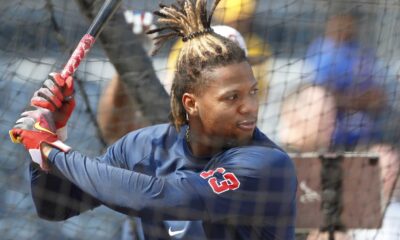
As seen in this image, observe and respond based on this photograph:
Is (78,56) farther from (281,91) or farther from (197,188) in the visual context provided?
(281,91)

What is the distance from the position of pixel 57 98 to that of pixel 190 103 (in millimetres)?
361

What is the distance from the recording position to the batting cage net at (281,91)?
12.0 feet

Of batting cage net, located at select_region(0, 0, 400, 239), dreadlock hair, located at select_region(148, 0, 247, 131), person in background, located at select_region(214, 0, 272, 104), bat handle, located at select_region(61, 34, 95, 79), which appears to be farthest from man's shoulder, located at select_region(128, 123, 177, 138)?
person in background, located at select_region(214, 0, 272, 104)

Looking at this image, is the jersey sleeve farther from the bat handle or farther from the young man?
the bat handle

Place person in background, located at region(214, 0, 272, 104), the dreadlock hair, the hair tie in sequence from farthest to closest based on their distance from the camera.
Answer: person in background, located at region(214, 0, 272, 104) < the hair tie < the dreadlock hair

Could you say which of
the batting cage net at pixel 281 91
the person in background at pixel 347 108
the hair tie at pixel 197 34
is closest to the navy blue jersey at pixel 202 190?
the hair tie at pixel 197 34

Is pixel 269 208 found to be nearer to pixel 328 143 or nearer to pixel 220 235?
pixel 220 235

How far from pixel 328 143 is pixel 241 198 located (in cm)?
126

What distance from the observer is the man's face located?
8.32 feet

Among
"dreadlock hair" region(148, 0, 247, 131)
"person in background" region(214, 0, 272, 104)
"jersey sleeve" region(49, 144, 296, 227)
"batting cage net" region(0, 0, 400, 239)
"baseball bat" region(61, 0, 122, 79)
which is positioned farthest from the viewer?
"person in background" region(214, 0, 272, 104)

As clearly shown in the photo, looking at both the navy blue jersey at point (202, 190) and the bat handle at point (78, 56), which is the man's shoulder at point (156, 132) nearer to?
the navy blue jersey at point (202, 190)

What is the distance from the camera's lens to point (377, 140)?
3822 mm

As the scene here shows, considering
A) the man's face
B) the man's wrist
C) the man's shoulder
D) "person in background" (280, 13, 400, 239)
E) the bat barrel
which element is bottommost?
"person in background" (280, 13, 400, 239)

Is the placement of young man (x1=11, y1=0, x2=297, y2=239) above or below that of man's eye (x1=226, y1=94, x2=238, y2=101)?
below
